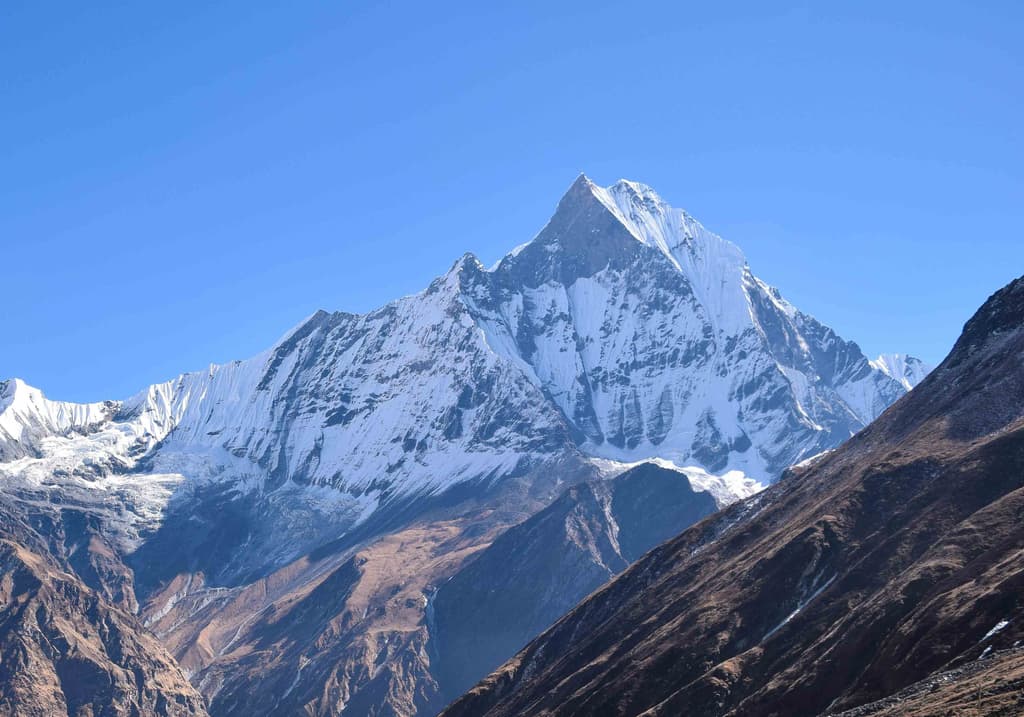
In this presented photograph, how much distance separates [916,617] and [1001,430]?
223 ft

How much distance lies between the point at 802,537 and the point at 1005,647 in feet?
254

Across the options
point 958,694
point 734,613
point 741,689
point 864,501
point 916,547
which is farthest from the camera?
point 864,501

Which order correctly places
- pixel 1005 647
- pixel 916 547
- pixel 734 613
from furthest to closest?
pixel 734 613 < pixel 916 547 < pixel 1005 647

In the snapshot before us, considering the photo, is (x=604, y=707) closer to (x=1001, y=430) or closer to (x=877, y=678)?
(x=877, y=678)

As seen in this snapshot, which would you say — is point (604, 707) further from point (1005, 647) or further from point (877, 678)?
point (1005, 647)

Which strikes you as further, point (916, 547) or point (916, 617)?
point (916, 547)

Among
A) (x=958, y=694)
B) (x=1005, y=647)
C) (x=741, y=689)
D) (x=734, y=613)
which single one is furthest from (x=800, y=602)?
(x=958, y=694)

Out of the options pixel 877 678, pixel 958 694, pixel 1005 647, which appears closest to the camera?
pixel 958 694

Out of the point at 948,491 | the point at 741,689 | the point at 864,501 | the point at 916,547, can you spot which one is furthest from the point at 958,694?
the point at 864,501

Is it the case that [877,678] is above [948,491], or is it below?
below

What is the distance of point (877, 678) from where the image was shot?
434ft

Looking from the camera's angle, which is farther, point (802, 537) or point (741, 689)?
point (802, 537)

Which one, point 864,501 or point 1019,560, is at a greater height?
point 864,501

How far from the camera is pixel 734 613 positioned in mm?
184125
